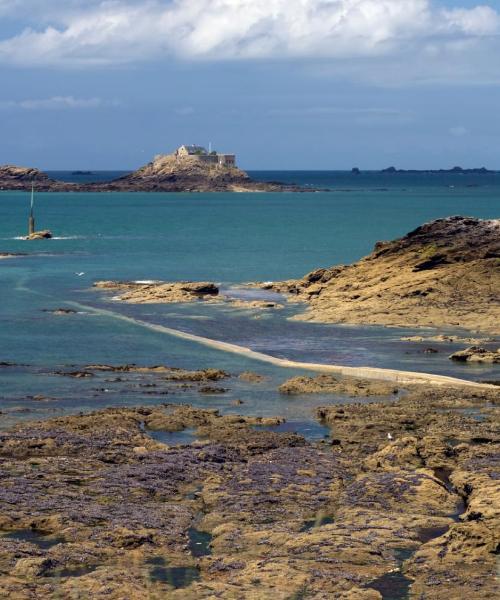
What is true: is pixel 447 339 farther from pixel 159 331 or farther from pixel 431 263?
pixel 431 263

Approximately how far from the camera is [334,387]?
152 feet

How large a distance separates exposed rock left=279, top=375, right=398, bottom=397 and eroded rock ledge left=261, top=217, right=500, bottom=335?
15015 mm

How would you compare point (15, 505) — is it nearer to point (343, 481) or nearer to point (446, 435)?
point (343, 481)

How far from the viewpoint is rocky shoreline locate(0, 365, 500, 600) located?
988 inches

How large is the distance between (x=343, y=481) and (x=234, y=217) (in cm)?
15472

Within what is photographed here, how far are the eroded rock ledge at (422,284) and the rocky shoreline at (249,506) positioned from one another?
22.5 m

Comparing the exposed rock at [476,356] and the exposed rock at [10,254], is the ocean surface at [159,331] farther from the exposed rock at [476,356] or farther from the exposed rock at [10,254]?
the exposed rock at [10,254]

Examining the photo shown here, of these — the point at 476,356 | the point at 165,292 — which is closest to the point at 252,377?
the point at 476,356

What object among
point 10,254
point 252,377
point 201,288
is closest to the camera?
point 252,377

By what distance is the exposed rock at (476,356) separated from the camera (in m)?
51.6

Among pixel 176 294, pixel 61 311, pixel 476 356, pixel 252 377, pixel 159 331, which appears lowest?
pixel 252 377

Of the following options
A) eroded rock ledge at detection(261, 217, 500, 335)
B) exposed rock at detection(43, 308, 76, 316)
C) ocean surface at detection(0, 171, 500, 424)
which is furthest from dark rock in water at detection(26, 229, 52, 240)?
exposed rock at detection(43, 308, 76, 316)

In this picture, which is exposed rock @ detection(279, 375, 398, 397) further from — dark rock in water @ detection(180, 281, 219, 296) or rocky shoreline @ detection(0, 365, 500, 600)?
dark rock in water @ detection(180, 281, 219, 296)

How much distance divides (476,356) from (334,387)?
28.2ft
